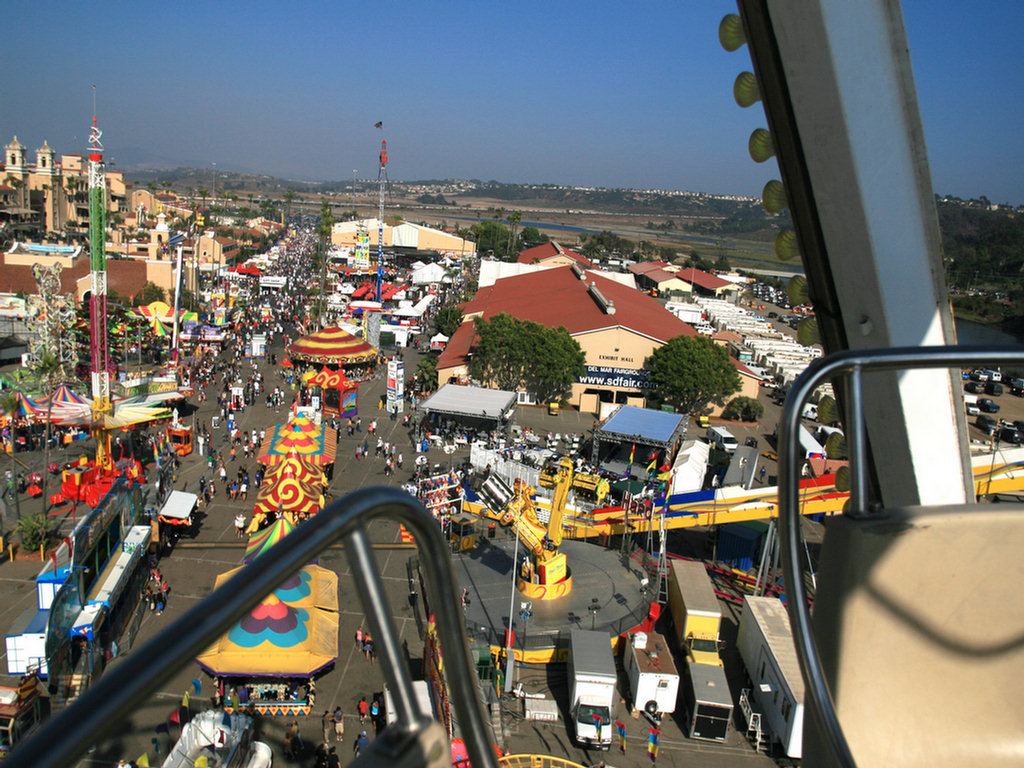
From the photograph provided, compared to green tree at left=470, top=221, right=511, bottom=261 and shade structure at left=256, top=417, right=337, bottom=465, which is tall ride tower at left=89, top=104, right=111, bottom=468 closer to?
shade structure at left=256, top=417, right=337, bottom=465

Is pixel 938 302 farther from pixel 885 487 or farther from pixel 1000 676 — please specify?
pixel 1000 676

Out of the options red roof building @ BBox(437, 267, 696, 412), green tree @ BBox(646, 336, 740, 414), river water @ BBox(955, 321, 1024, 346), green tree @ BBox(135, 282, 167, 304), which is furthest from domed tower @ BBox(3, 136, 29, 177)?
river water @ BBox(955, 321, 1024, 346)

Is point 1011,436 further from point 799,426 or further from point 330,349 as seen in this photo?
point 799,426

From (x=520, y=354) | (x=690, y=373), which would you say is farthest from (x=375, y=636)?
(x=690, y=373)

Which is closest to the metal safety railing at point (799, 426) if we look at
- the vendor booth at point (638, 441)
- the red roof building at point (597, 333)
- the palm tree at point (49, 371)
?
the vendor booth at point (638, 441)

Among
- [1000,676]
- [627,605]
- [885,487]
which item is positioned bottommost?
[627,605]

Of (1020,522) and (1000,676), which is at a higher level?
(1020,522)

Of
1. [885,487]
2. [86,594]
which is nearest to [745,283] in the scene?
[86,594]
